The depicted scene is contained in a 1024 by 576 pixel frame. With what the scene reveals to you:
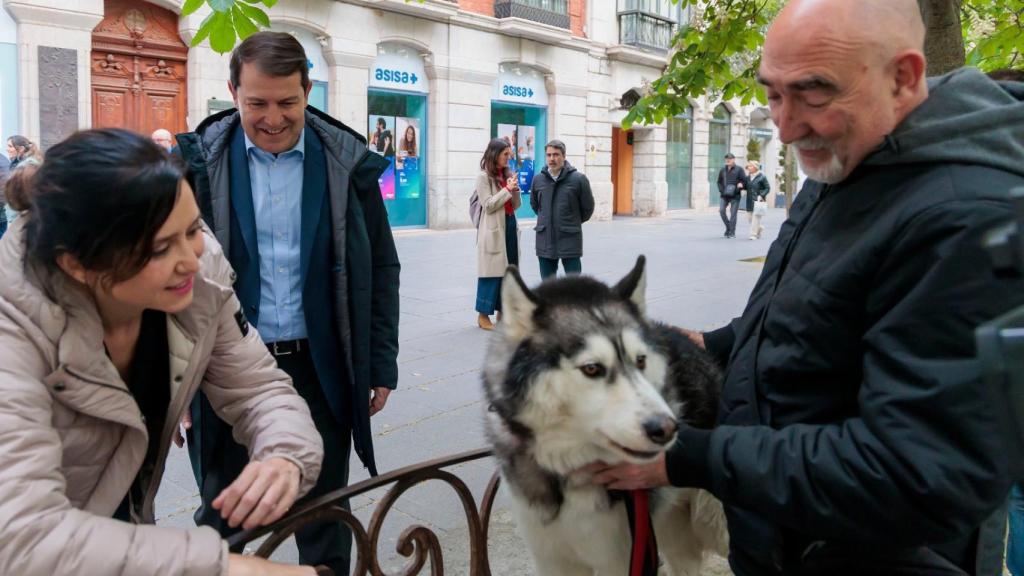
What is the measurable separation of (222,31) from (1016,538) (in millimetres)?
3900

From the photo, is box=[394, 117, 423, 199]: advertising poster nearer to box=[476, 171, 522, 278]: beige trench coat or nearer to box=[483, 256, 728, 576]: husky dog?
box=[476, 171, 522, 278]: beige trench coat

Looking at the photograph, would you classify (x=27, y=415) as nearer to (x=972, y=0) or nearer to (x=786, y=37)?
(x=786, y=37)

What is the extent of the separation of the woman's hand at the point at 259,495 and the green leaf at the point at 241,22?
2.10 m

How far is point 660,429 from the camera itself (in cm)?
194

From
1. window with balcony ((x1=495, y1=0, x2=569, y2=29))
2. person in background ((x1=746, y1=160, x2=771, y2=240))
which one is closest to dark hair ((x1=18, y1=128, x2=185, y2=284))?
person in background ((x1=746, y1=160, x2=771, y2=240))

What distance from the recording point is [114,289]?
1.72 meters

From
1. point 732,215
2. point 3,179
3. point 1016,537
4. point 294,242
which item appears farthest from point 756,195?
point 294,242

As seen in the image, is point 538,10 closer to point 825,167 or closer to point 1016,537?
point 1016,537

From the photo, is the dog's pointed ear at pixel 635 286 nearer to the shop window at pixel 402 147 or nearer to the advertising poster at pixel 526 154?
the shop window at pixel 402 147

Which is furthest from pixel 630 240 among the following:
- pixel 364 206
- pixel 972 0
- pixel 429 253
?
pixel 364 206

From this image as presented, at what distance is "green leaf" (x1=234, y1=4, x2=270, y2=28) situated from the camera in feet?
11.0

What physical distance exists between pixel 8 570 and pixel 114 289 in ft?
1.94

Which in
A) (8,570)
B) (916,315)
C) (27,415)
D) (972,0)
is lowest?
(8,570)

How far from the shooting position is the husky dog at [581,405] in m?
2.13
